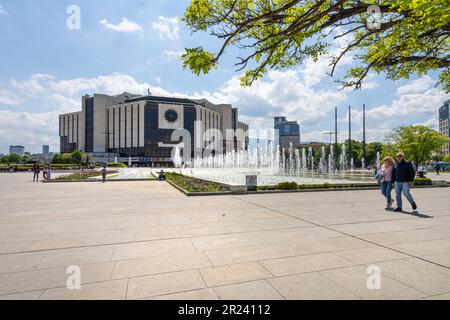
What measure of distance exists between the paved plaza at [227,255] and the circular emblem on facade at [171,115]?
102453 millimetres

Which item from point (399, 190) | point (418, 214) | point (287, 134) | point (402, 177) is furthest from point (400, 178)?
point (287, 134)

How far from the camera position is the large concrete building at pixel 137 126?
105688 mm

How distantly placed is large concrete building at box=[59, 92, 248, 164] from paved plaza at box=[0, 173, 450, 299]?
101 meters

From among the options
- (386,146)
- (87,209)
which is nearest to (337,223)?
(87,209)

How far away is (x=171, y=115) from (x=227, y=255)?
107284 mm

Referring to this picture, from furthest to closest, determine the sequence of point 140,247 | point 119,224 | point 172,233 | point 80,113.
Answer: point 80,113 → point 119,224 → point 172,233 → point 140,247

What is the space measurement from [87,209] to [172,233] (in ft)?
16.4

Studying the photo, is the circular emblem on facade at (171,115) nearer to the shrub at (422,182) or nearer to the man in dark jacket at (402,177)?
the shrub at (422,182)

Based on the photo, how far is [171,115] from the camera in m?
108

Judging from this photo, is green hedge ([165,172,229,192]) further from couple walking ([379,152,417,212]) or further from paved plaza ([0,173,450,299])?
couple walking ([379,152,417,212])

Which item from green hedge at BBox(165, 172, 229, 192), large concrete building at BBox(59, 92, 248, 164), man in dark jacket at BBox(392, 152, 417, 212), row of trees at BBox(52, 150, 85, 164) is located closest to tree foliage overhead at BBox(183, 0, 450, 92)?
man in dark jacket at BBox(392, 152, 417, 212)

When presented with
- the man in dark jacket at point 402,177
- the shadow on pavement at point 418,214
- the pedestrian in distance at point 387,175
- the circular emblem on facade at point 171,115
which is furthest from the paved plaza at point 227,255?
the circular emblem on facade at point 171,115
